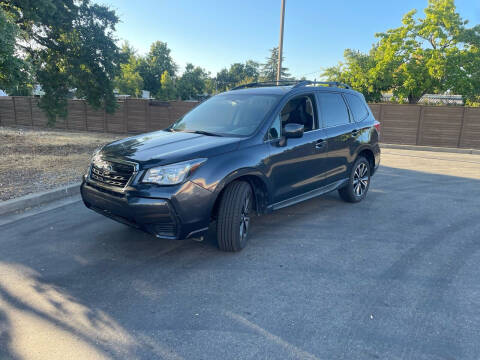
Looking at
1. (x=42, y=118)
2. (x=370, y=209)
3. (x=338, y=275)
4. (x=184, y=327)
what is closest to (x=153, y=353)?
(x=184, y=327)

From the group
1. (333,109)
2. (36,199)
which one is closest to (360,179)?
(333,109)

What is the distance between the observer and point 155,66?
225 feet

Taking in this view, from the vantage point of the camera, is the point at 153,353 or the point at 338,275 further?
the point at 338,275

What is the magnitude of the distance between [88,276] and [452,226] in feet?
15.9

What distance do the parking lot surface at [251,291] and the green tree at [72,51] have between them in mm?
8674

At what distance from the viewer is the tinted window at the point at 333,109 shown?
Answer: 5.35 meters

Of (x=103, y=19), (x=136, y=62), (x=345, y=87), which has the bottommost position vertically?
(x=345, y=87)

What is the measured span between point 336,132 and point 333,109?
0.37m

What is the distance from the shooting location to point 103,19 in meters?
12.6

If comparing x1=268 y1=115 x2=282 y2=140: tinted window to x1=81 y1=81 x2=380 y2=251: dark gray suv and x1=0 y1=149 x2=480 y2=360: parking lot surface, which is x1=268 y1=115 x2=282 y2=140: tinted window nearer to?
x1=81 y1=81 x2=380 y2=251: dark gray suv

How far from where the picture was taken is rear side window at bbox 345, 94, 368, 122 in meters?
6.04

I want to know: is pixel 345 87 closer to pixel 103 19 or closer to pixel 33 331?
pixel 33 331

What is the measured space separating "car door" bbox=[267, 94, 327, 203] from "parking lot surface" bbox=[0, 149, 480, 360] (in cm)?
61

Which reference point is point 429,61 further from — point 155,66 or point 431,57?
point 155,66
